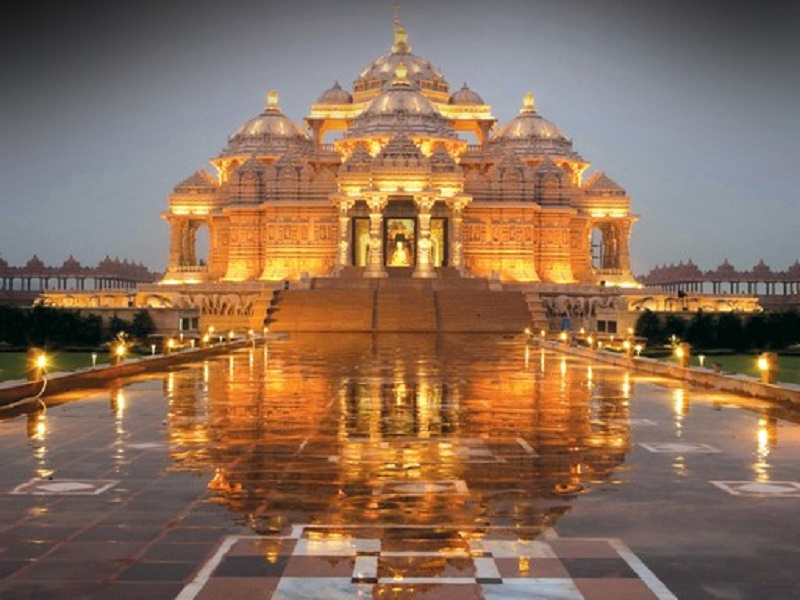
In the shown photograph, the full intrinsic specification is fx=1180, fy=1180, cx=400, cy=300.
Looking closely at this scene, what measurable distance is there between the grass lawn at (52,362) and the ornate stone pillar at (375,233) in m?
34.9

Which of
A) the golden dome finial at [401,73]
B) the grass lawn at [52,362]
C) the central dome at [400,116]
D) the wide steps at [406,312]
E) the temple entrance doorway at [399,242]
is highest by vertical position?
the golden dome finial at [401,73]

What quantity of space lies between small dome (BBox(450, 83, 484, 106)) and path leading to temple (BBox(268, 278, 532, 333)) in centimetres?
3054

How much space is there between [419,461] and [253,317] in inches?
1840

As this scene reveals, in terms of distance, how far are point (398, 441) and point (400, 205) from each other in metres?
64.1

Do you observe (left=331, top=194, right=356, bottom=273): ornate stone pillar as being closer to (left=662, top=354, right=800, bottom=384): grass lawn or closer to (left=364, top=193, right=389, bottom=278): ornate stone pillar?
(left=364, top=193, right=389, bottom=278): ornate stone pillar

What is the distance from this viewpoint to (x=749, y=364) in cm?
3538

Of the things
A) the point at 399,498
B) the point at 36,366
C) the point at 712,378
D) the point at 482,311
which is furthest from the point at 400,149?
the point at 399,498

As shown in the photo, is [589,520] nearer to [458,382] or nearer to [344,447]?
[344,447]

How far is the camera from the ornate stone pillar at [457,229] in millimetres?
75750

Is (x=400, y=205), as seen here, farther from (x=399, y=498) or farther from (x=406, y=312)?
(x=399, y=498)

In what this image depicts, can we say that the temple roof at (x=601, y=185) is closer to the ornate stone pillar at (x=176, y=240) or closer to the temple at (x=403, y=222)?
the temple at (x=403, y=222)

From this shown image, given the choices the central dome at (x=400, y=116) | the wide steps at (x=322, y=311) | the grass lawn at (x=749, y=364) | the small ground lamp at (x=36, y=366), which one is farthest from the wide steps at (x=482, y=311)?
the small ground lamp at (x=36, y=366)

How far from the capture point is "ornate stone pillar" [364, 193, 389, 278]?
240 feet

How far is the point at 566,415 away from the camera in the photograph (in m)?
18.7
